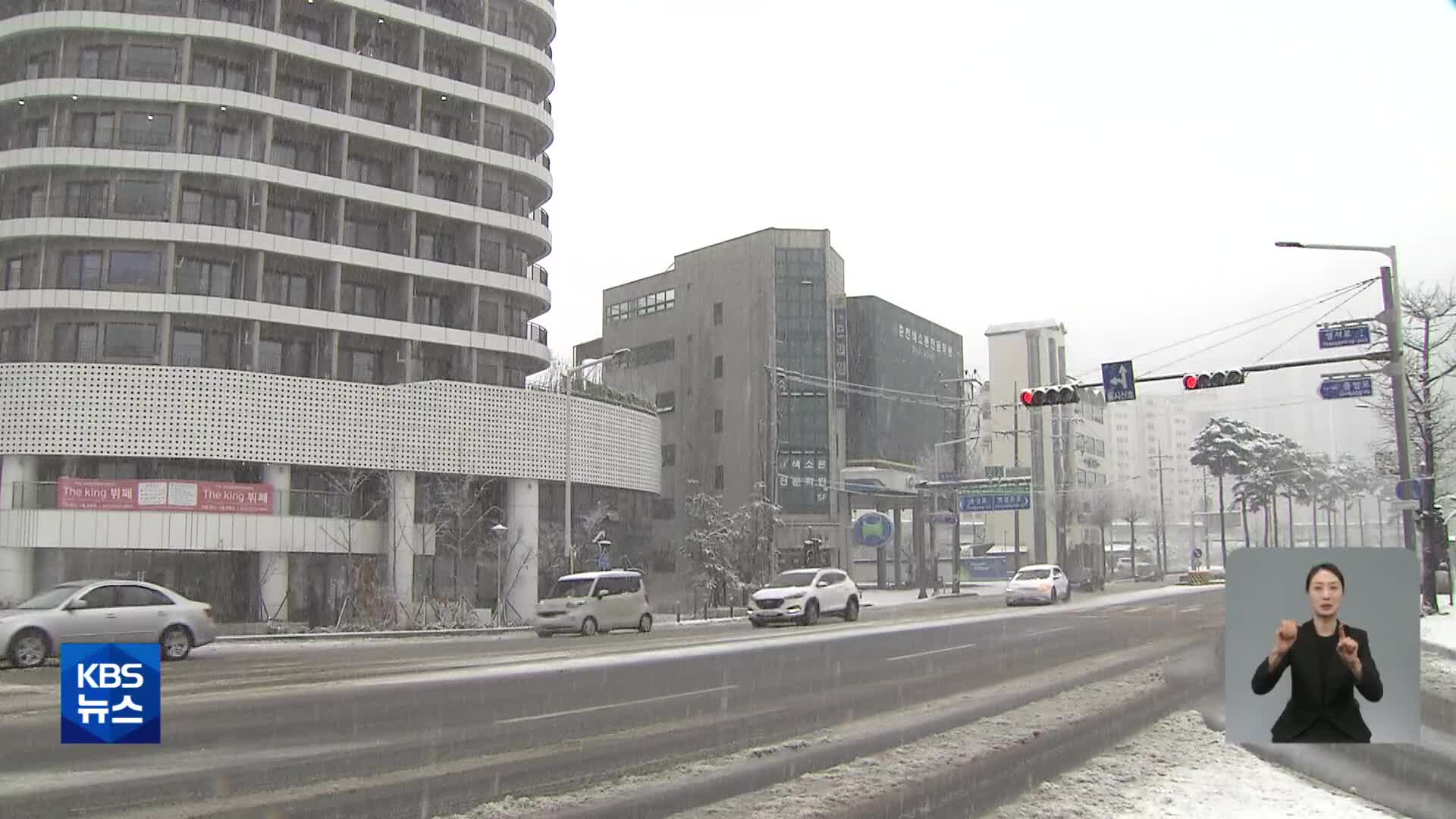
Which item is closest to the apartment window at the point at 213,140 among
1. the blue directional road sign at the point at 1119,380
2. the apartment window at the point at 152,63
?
the apartment window at the point at 152,63

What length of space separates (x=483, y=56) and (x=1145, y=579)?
59345mm

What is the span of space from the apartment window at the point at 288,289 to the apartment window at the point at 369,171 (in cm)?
548

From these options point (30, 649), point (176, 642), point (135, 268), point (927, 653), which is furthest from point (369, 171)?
point (927, 653)

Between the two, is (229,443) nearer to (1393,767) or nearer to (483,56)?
(483,56)

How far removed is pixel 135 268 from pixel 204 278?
273cm

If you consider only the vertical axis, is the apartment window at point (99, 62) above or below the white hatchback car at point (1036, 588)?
above

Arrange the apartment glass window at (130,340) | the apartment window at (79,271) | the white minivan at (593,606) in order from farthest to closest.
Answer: the apartment window at (79,271) → the apartment glass window at (130,340) → the white minivan at (593,606)

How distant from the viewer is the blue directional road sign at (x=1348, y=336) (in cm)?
2198

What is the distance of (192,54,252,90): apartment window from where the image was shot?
168 ft

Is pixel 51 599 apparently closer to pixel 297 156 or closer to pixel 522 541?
pixel 522 541

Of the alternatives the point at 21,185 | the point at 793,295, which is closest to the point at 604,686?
the point at 21,185

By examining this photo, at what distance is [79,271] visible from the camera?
48.4 metres

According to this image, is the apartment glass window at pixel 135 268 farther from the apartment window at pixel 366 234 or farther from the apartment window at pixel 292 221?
the apartment window at pixel 366 234

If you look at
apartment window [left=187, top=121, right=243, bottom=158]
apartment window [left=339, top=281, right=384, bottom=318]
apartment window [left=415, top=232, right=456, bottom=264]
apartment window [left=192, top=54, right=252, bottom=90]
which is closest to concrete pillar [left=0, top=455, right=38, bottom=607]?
apartment window [left=339, top=281, right=384, bottom=318]
